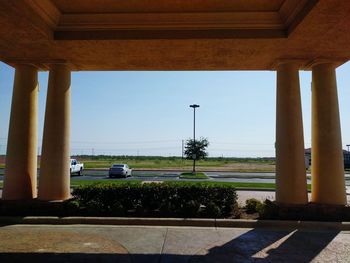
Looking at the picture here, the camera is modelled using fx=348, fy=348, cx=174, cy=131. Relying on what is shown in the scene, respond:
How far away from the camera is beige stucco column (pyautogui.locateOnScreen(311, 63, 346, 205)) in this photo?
9883mm

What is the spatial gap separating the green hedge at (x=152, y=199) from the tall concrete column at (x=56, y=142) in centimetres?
61

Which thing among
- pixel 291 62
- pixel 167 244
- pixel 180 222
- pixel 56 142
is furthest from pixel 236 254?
pixel 56 142

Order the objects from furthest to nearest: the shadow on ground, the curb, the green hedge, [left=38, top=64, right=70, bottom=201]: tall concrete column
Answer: [left=38, top=64, right=70, bottom=201]: tall concrete column, the green hedge, the curb, the shadow on ground

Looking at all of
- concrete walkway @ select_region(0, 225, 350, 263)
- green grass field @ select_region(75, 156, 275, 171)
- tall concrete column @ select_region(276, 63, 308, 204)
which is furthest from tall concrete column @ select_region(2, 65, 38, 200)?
green grass field @ select_region(75, 156, 275, 171)

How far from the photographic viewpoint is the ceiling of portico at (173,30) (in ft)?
25.1

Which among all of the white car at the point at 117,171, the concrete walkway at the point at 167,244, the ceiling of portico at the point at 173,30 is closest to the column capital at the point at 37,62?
the ceiling of portico at the point at 173,30

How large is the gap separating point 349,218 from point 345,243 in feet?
7.08

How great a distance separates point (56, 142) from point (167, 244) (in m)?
5.02

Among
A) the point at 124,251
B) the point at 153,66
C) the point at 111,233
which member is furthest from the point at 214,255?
the point at 153,66

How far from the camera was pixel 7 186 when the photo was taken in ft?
34.0

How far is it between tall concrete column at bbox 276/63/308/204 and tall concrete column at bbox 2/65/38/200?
294 inches

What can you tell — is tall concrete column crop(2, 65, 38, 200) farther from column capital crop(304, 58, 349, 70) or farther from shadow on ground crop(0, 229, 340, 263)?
column capital crop(304, 58, 349, 70)

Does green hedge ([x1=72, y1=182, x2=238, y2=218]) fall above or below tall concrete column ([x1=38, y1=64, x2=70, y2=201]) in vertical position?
below

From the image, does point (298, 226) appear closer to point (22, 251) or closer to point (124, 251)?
point (124, 251)
